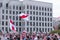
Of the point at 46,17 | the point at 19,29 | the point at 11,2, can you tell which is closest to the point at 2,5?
the point at 11,2

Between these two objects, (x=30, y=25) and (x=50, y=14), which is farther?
(x=50, y=14)

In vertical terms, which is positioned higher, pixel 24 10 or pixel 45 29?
pixel 24 10

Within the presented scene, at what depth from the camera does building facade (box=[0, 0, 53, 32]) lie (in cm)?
8231

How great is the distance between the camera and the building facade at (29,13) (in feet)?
270

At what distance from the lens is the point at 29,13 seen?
3329 inches

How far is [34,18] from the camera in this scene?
281 ft

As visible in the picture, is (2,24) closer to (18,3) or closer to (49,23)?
(18,3)

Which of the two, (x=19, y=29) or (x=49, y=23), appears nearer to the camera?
(x=19, y=29)

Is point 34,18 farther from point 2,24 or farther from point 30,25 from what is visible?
point 2,24

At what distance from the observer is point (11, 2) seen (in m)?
85.7

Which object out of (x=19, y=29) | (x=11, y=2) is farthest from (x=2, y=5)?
(x=19, y=29)

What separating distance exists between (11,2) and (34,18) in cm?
985

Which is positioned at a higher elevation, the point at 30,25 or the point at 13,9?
the point at 13,9

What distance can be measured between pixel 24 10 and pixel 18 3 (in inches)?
131
